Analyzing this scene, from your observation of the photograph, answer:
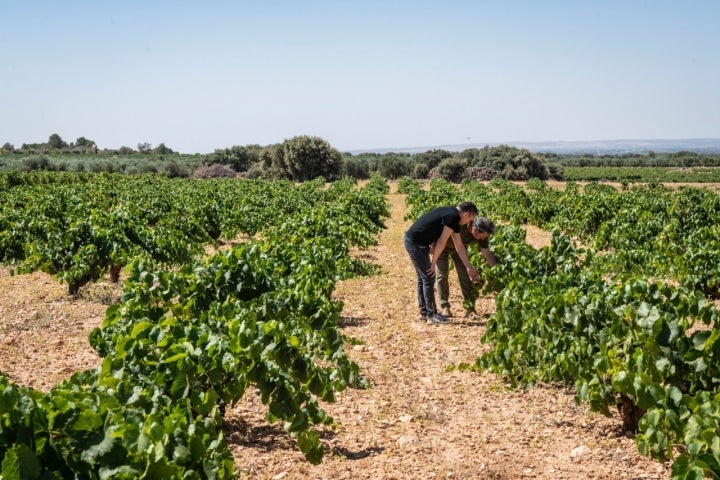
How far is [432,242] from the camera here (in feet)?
28.1

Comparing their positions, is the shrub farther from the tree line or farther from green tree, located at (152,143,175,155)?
green tree, located at (152,143,175,155)

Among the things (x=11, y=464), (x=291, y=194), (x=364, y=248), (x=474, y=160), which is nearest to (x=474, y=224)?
(x=11, y=464)

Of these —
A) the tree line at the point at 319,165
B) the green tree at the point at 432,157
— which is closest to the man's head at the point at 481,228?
the tree line at the point at 319,165

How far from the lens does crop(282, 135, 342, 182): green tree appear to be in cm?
5544

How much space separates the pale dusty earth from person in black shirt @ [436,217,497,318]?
28 centimetres

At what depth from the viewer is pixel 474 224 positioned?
27.0ft

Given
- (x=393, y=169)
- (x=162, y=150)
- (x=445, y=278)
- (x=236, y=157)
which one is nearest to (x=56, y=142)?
(x=162, y=150)

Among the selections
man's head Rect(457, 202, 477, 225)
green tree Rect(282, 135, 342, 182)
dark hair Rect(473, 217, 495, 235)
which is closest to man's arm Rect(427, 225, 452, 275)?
man's head Rect(457, 202, 477, 225)

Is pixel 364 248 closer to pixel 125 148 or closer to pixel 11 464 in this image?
pixel 11 464

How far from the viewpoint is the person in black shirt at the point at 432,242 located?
322 inches

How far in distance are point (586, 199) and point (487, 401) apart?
16502mm

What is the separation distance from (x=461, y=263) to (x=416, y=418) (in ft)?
11.4

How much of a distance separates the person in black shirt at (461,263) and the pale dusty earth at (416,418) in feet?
0.92

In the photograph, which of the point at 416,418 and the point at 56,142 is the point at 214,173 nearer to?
the point at 416,418
